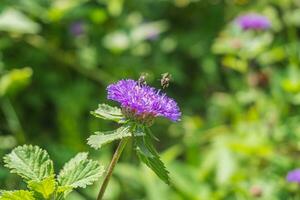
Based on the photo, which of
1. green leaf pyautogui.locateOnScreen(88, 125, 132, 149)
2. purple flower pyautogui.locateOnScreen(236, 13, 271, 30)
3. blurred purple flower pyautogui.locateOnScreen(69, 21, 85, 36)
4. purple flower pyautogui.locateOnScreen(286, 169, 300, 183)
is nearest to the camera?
green leaf pyautogui.locateOnScreen(88, 125, 132, 149)

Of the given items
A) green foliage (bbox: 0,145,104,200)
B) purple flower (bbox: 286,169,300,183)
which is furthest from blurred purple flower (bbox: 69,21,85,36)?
green foliage (bbox: 0,145,104,200)

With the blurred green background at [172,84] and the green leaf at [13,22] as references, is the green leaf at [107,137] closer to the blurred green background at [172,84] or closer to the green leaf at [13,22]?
the blurred green background at [172,84]

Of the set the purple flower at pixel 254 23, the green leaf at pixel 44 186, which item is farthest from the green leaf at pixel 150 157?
the purple flower at pixel 254 23

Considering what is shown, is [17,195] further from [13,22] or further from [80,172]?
[13,22]

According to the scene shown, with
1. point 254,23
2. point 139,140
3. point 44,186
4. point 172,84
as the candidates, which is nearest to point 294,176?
point 254,23

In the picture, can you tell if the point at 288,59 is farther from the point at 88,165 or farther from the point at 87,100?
the point at 88,165

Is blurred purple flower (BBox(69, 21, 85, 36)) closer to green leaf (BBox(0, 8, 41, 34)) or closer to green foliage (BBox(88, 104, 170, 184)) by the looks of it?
green leaf (BBox(0, 8, 41, 34))

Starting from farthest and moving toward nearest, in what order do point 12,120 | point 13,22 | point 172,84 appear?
point 172,84, point 12,120, point 13,22

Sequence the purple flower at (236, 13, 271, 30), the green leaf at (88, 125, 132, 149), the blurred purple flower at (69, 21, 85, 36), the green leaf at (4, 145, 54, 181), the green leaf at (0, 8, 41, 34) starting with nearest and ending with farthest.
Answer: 1. the green leaf at (88, 125, 132, 149)
2. the green leaf at (4, 145, 54, 181)
3. the green leaf at (0, 8, 41, 34)
4. the purple flower at (236, 13, 271, 30)
5. the blurred purple flower at (69, 21, 85, 36)
